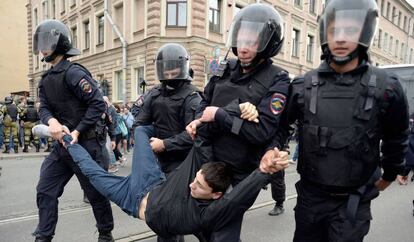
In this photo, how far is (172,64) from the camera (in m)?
2.98

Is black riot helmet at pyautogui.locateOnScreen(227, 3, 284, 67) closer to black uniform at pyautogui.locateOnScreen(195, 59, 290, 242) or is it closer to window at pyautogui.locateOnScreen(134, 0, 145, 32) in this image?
black uniform at pyautogui.locateOnScreen(195, 59, 290, 242)

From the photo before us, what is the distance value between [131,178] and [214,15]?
15.4 meters

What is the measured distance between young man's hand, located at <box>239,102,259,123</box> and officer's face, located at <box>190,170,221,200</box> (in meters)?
0.47

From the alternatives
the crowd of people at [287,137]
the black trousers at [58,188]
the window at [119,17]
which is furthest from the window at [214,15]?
the crowd of people at [287,137]

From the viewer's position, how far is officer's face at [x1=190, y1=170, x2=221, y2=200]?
197 cm

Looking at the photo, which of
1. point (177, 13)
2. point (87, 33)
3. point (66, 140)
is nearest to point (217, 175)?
point (66, 140)

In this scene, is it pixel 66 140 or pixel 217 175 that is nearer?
pixel 217 175

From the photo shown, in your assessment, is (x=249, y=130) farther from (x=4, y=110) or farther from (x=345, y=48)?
(x=4, y=110)

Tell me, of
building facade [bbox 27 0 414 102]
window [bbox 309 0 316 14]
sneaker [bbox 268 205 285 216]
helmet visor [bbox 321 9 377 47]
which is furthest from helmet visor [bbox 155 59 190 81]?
window [bbox 309 0 316 14]

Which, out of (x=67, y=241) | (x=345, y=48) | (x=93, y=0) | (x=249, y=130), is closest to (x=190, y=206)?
(x=249, y=130)

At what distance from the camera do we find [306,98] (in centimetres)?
198

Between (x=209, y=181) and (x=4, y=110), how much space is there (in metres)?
11.2

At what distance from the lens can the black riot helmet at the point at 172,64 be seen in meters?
2.95

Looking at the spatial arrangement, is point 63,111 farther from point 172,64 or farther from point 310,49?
point 310,49
